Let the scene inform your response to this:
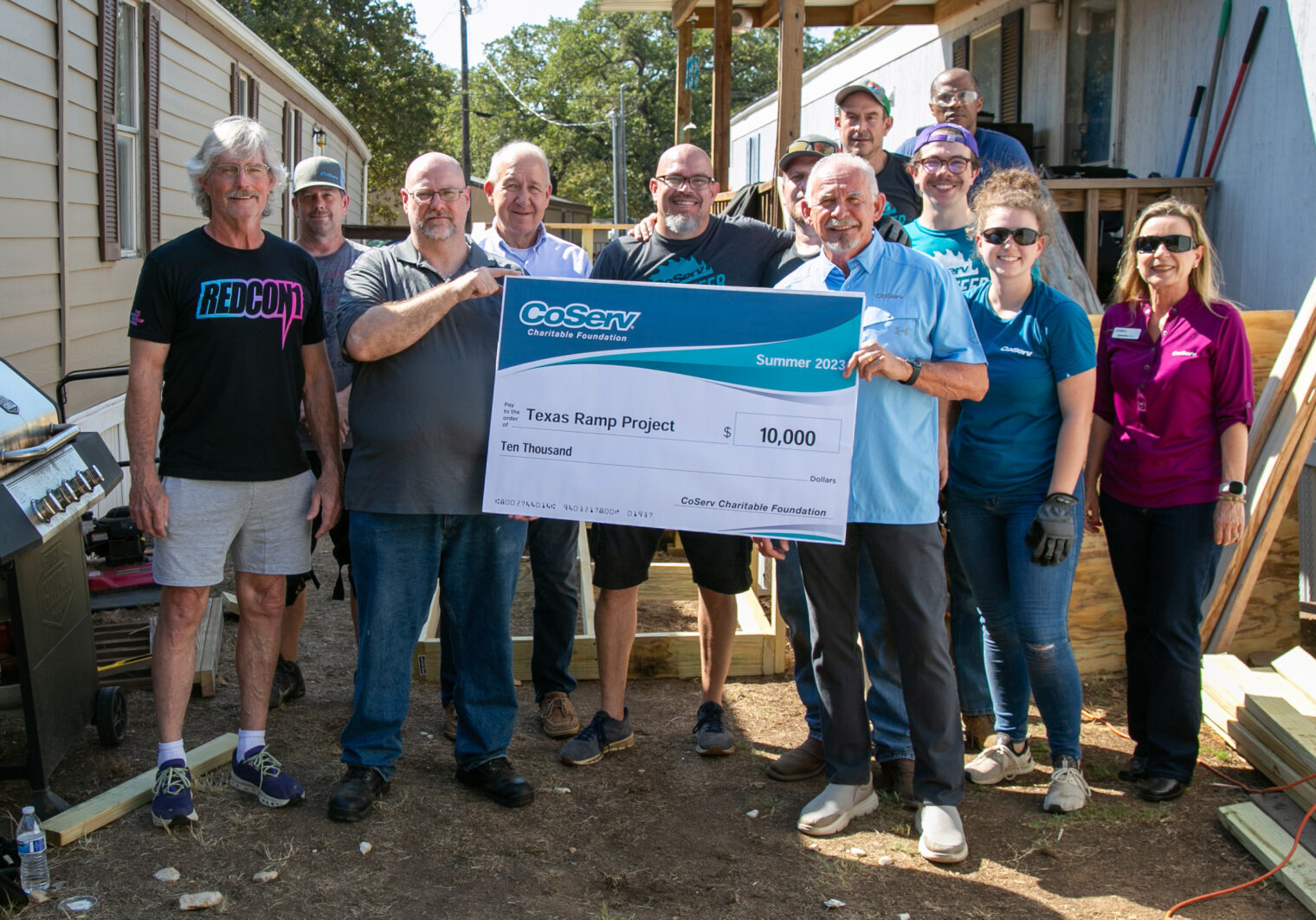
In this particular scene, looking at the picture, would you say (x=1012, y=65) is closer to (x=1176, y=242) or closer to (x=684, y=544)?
(x=1176, y=242)

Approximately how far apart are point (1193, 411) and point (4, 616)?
4000mm

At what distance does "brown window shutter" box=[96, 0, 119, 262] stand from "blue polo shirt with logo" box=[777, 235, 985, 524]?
624 cm

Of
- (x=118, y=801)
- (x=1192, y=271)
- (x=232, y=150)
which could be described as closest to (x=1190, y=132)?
(x=1192, y=271)

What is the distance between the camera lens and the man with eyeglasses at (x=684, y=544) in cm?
397

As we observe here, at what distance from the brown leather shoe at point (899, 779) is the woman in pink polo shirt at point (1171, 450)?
2.73 feet

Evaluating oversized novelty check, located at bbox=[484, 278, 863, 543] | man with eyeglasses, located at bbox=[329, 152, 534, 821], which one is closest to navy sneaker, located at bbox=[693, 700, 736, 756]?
man with eyeglasses, located at bbox=[329, 152, 534, 821]

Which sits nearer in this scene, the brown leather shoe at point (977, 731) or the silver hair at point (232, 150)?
the silver hair at point (232, 150)

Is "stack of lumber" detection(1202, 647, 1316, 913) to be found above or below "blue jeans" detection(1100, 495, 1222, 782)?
below

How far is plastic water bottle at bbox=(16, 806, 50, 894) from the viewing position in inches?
121

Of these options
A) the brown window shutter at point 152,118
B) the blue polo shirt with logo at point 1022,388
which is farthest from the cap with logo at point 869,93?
the brown window shutter at point 152,118

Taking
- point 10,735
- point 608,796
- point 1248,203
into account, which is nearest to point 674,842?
point 608,796

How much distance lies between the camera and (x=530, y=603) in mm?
6594

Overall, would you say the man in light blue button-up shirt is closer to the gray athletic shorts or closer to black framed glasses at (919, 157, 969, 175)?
black framed glasses at (919, 157, 969, 175)

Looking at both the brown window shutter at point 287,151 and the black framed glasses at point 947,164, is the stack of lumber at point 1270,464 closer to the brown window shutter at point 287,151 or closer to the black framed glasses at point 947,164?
the black framed glasses at point 947,164
